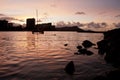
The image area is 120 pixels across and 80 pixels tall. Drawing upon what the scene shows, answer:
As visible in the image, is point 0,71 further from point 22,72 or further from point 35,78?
point 35,78

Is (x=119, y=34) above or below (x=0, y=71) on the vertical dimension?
above

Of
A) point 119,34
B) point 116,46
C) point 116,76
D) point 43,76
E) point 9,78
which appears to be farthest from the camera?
point 119,34

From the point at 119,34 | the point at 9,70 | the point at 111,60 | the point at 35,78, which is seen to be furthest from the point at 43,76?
the point at 119,34

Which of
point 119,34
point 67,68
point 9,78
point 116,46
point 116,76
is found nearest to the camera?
point 116,76

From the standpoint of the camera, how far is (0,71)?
1964 cm

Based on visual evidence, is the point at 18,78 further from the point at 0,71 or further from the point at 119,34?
the point at 119,34

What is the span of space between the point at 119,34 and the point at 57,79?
2183 centimetres

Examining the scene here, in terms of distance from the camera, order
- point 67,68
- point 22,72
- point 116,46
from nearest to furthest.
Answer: point 22,72 < point 67,68 < point 116,46

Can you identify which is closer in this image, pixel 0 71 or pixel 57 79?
pixel 57 79

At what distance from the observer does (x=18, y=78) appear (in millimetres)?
16891

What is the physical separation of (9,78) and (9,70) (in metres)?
3.47

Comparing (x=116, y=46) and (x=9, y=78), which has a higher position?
(x=116, y=46)

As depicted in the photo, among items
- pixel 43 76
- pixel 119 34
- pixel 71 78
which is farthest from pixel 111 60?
pixel 43 76

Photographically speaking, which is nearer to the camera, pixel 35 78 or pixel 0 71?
pixel 35 78
